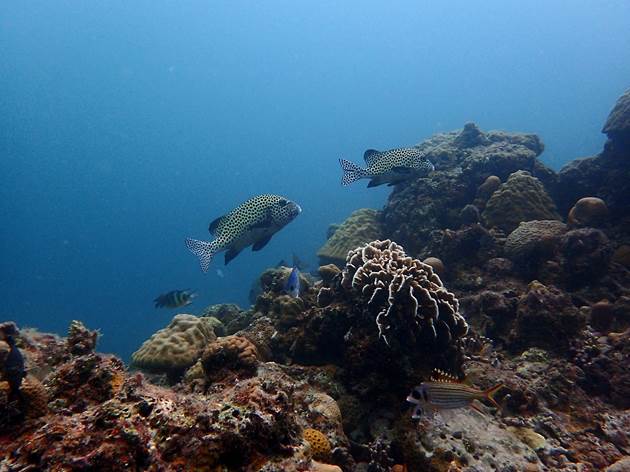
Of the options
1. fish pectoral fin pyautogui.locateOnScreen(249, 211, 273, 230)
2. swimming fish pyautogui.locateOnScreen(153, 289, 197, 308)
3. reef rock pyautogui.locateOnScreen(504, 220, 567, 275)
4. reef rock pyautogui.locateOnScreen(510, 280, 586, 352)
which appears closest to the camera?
reef rock pyautogui.locateOnScreen(510, 280, 586, 352)

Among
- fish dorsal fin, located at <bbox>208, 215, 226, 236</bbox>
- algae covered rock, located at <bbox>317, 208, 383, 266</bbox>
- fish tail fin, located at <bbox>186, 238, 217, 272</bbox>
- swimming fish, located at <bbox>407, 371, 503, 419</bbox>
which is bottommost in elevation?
swimming fish, located at <bbox>407, 371, 503, 419</bbox>

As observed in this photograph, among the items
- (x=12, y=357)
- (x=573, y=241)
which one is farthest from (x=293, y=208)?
(x=573, y=241)

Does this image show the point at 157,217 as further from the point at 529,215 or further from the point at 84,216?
the point at 529,215

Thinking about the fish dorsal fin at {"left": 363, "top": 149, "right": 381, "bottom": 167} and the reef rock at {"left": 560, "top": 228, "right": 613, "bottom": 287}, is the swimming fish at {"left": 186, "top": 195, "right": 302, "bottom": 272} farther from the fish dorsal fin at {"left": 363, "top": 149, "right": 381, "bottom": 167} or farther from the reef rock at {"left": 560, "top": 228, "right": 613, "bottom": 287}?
the reef rock at {"left": 560, "top": 228, "right": 613, "bottom": 287}

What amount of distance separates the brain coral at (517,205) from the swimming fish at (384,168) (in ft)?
9.16

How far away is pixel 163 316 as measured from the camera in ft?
201

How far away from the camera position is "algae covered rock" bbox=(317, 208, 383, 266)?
1252cm

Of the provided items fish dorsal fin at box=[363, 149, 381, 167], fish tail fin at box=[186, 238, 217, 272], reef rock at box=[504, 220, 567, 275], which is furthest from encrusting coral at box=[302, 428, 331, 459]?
reef rock at box=[504, 220, 567, 275]

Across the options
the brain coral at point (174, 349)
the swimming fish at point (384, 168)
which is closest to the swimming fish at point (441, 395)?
the brain coral at point (174, 349)

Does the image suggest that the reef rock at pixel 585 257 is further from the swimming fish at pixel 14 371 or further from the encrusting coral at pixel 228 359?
the swimming fish at pixel 14 371

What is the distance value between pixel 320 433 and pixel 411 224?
7.90m

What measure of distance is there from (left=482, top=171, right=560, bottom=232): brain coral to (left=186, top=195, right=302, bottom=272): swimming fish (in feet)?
19.0

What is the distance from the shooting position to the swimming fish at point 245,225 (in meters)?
6.56

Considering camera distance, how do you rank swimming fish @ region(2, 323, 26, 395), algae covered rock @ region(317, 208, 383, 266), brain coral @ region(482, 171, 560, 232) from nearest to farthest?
swimming fish @ region(2, 323, 26, 395), brain coral @ region(482, 171, 560, 232), algae covered rock @ region(317, 208, 383, 266)
